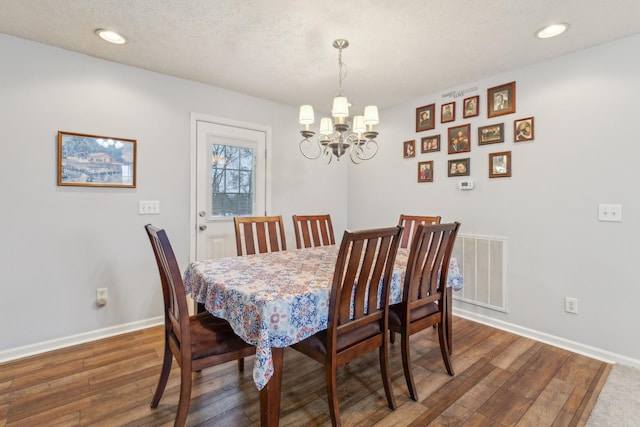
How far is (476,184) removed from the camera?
2982mm

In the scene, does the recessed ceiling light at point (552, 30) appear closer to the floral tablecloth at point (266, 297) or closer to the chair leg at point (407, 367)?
the floral tablecloth at point (266, 297)

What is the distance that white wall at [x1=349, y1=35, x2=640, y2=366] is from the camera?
2184 millimetres

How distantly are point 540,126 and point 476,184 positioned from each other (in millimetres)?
687

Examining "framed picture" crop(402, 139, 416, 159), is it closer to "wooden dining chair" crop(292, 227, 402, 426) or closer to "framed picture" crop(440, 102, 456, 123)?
"framed picture" crop(440, 102, 456, 123)

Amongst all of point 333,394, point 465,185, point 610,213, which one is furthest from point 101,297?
point 610,213

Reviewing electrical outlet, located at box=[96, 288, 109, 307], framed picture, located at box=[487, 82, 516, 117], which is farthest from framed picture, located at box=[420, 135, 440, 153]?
electrical outlet, located at box=[96, 288, 109, 307]

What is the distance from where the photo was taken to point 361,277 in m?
1.52

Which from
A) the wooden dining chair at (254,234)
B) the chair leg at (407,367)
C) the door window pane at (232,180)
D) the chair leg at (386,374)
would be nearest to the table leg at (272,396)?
the chair leg at (386,374)

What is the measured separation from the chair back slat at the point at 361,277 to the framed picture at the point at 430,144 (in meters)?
2.06

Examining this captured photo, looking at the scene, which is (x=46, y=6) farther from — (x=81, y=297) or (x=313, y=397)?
(x=313, y=397)

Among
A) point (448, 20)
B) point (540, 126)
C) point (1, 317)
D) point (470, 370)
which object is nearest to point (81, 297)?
point (1, 317)

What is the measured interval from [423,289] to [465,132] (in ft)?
6.18

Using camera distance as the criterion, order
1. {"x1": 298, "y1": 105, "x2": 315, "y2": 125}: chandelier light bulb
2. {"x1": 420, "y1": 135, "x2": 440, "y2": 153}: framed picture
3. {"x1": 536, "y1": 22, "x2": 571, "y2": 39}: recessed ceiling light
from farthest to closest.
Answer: {"x1": 420, "y1": 135, "x2": 440, "y2": 153}: framed picture
{"x1": 298, "y1": 105, "x2": 315, "y2": 125}: chandelier light bulb
{"x1": 536, "y1": 22, "x2": 571, "y2": 39}: recessed ceiling light

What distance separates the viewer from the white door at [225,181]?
3.06m
